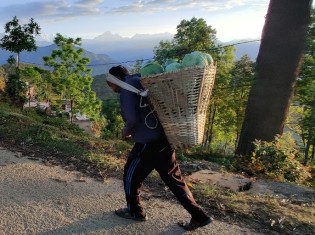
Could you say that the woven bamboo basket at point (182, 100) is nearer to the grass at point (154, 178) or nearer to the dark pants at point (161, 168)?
the dark pants at point (161, 168)

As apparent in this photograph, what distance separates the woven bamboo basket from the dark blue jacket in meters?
0.12

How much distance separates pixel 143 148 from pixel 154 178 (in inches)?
81.7

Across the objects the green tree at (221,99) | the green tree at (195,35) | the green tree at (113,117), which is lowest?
the green tree at (113,117)

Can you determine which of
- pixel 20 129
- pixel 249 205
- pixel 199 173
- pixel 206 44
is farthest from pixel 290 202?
pixel 206 44

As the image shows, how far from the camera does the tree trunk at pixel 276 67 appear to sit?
7.59m

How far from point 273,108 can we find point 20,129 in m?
5.55

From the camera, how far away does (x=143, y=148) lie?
144 inches

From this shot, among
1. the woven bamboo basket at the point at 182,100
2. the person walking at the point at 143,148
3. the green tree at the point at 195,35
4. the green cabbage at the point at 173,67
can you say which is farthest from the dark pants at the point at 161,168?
the green tree at the point at 195,35

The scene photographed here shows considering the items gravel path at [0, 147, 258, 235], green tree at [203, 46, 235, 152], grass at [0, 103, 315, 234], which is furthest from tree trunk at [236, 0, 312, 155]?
green tree at [203, 46, 235, 152]

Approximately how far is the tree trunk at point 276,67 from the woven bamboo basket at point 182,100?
4.89 m

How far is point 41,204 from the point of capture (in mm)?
4395

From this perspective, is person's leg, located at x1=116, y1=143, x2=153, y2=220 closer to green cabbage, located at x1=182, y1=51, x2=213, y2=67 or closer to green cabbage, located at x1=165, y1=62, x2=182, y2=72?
green cabbage, located at x1=165, y1=62, x2=182, y2=72

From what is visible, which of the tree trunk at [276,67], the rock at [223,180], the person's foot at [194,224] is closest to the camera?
the person's foot at [194,224]

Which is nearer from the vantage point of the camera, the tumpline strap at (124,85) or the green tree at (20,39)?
the tumpline strap at (124,85)
